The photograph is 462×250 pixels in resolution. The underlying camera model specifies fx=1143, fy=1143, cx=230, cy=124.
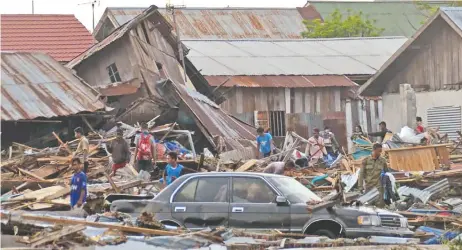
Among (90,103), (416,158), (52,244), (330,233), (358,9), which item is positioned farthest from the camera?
(358,9)

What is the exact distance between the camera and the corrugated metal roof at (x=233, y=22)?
197 ft

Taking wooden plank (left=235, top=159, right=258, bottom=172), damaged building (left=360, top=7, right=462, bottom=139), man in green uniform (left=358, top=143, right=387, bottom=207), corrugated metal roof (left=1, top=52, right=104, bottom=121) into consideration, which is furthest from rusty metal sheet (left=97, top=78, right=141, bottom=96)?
man in green uniform (left=358, top=143, right=387, bottom=207)

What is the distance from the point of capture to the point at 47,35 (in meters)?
44.3

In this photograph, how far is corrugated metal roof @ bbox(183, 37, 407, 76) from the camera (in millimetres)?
46188

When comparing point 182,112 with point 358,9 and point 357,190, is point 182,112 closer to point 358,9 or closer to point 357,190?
point 357,190

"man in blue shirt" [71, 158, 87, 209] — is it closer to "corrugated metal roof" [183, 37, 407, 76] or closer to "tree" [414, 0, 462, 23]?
"corrugated metal roof" [183, 37, 407, 76]

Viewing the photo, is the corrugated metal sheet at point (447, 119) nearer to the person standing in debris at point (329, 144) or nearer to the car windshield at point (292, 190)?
the person standing in debris at point (329, 144)

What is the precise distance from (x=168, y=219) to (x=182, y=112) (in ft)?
51.0

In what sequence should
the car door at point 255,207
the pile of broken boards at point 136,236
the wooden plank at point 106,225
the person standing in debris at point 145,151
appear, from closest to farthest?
1. the pile of broken boards at point 136,236
2. the wooden plank at point 106,225
3. the car door at point 255,207
4. the person standing in debris at point 145,151

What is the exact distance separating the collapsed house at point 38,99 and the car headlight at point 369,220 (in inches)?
532

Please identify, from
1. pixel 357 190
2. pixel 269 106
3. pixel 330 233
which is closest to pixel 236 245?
pixel 330 233

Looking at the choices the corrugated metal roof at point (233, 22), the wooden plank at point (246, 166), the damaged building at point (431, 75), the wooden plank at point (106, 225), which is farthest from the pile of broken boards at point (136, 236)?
the corrugated metal roof at point (233, 22)

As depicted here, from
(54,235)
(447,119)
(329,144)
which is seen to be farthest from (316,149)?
(54,235)

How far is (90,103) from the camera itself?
99.4ft
